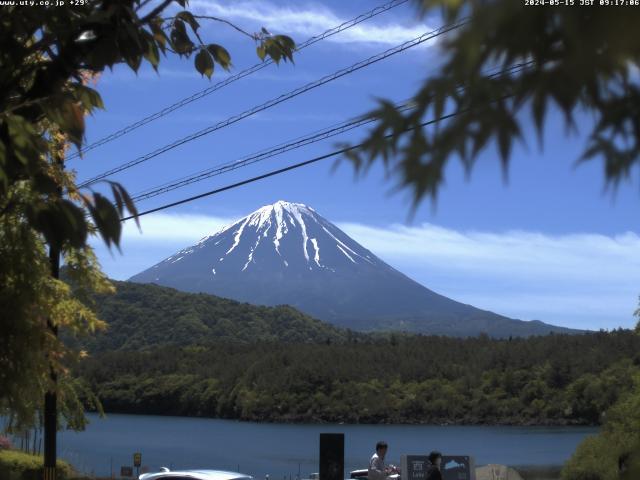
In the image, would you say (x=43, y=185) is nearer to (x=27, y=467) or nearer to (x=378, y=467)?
(x=378, y=467)

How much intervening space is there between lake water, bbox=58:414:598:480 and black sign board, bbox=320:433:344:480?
122ft

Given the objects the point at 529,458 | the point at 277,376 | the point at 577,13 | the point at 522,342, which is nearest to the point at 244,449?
the point at 529,458

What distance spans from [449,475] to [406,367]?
325 ft

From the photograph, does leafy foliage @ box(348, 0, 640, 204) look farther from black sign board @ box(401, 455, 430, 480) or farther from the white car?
black sign board @ box(401, 455, 430, 480)

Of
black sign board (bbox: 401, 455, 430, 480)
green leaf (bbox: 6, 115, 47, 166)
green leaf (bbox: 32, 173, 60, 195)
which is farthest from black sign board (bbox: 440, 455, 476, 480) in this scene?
green leaf (bbox: 6, 115, 47, 166)

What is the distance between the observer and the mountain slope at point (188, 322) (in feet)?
464

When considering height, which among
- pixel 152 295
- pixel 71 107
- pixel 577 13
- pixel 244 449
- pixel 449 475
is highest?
pixel 152 295

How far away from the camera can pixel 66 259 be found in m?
8.23

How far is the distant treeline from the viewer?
102 m

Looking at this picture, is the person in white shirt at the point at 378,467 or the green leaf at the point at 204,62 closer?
the green leaf at the point at 204,62

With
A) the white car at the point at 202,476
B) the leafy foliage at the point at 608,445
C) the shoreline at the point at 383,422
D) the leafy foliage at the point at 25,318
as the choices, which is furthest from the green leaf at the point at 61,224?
the shoreline at the point at 383,422

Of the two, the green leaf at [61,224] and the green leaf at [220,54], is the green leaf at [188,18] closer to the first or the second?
the green leaf at [220,54]

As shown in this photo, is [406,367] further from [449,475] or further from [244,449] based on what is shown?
[449,475]

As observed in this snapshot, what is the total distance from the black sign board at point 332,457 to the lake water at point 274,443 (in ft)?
122
